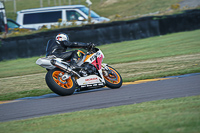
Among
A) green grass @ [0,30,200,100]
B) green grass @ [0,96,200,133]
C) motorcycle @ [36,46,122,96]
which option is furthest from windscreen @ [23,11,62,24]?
green grass @ [0,96,200,133]

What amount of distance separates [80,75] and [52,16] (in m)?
14.8

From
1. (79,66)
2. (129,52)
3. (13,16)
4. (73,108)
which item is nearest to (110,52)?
(129,52)

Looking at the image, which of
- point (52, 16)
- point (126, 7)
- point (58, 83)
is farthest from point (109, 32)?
point (126, 7)

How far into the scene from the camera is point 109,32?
20.3m

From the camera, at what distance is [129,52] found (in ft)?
54.5

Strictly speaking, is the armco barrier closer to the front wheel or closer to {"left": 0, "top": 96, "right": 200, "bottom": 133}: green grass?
the front wheel

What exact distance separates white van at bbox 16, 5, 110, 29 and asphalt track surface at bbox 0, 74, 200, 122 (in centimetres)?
1383

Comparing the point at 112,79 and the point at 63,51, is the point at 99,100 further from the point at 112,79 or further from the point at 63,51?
the point at 63,51

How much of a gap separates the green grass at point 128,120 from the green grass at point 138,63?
3.56m

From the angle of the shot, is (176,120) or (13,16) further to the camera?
(13,16)

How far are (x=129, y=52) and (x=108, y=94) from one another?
9.36 meters

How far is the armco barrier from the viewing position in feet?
61.7

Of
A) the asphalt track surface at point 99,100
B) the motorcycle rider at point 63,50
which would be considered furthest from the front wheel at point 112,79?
the motorcycle rider at point 63,50

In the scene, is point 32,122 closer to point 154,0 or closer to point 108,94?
point 108,94
